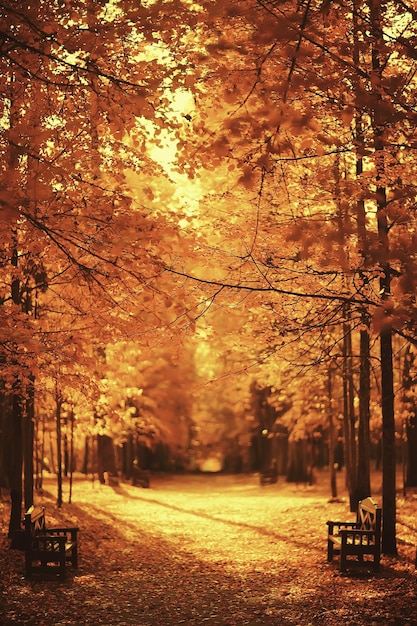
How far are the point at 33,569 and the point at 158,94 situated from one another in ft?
21.6

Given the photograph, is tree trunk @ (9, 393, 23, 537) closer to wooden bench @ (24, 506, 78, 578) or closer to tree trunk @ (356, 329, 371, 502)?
wooden bench @ (24, 506, 78, 578)

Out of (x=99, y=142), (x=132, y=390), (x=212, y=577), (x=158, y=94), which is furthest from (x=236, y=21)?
(x=132, y=390)

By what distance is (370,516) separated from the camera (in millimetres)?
10352

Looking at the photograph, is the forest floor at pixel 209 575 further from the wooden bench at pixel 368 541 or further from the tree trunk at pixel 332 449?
the tree trunk at pixel 332 449

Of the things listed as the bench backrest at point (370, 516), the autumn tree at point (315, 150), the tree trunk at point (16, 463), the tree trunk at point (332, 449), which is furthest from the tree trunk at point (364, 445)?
the tree trunk at point (16, 463)

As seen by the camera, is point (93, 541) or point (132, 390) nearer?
point (93, 541)

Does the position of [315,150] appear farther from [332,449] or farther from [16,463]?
[332,449]

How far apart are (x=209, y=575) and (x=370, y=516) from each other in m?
2.54

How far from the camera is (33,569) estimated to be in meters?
9.69

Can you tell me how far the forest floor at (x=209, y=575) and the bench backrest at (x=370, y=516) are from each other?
0.54m

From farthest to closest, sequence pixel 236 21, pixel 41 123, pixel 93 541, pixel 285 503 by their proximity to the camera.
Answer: pixel 285 503, pixel 93 541, pixel 41 123, pixel 236 21

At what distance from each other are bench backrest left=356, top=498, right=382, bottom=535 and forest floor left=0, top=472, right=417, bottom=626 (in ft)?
1.78

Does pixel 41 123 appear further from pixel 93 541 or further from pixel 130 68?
pixel 93 541

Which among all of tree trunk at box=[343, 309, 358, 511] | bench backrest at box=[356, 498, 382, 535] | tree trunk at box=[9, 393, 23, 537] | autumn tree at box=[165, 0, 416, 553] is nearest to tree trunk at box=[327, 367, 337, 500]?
tree trunk at box=[343, 309, 358, 511]
